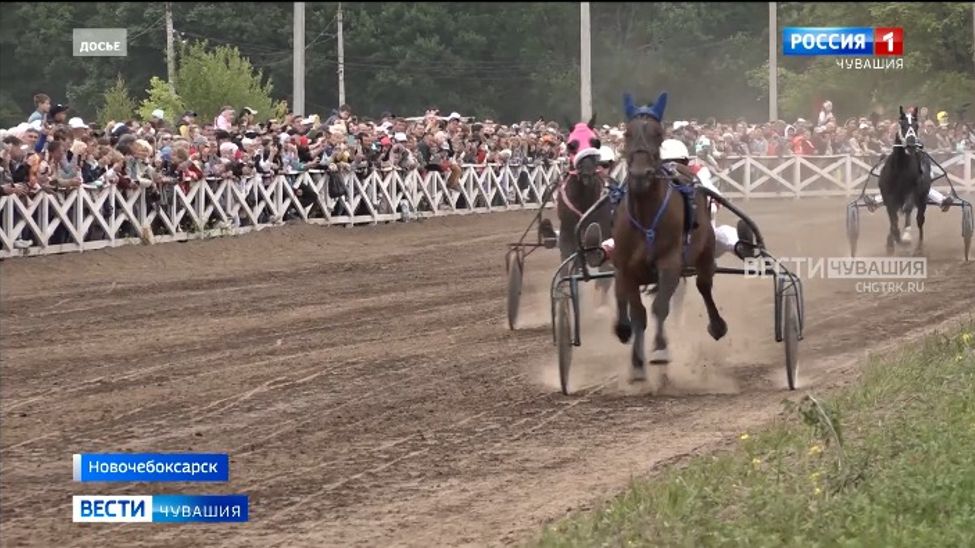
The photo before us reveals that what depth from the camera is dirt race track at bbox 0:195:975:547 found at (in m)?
8.00

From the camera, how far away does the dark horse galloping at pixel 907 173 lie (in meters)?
19.7

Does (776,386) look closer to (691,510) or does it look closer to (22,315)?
(691,510)

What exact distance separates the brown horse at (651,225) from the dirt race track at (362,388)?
62 cm

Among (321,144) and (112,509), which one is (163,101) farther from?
(112,509)

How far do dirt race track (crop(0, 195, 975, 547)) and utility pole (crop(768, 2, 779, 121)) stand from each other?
8.93 feet

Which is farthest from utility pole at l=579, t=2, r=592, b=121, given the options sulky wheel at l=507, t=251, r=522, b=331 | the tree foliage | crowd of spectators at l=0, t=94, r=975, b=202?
sulky wheel at l=507, t=251, r=522, b=331

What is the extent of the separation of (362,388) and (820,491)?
4740 millimetres

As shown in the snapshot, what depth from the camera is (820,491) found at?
725cm

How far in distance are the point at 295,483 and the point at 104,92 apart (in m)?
26.9

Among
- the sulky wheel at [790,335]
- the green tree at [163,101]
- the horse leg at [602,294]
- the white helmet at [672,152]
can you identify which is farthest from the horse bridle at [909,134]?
the green tree at [163,101]

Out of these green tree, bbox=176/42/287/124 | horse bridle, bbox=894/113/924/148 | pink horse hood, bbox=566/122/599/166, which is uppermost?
green tree, bbox=176/42/287/124

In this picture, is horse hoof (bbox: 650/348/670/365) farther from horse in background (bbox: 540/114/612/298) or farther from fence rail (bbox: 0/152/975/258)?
fence rail (bbox: 0/152/975/258)

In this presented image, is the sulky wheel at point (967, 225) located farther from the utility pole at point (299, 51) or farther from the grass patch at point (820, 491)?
the utility pole at point (299, 51)

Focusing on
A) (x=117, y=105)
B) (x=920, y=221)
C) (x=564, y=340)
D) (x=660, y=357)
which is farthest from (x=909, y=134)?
(x=117, y=105)
